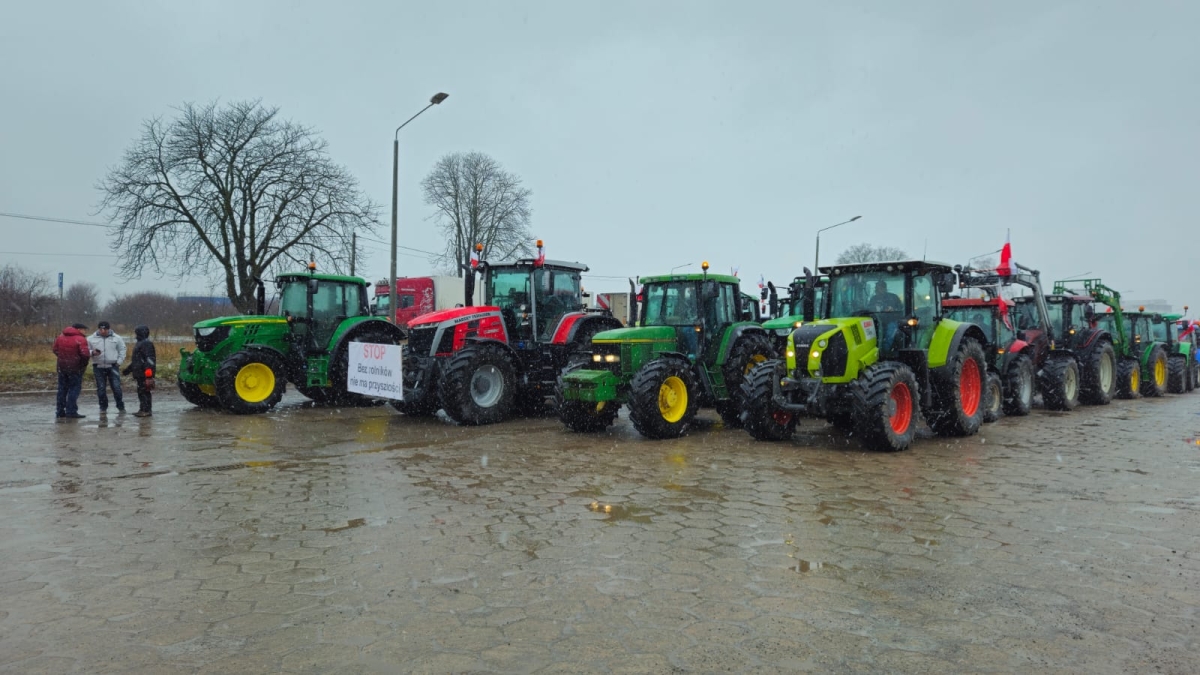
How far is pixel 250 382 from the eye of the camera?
43.8 feet

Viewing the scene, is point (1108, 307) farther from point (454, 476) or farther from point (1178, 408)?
point (454, 476)

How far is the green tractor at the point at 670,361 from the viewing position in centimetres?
1035

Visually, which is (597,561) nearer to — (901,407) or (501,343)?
(901,407)

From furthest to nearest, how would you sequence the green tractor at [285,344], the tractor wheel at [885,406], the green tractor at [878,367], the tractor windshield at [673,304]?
the green tractor at [285,344], the tractor windshield at [673,304], the green tractor at [878,367], the tractor wheel at [885,406]

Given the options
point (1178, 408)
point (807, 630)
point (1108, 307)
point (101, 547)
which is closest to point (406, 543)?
point (101, 547)

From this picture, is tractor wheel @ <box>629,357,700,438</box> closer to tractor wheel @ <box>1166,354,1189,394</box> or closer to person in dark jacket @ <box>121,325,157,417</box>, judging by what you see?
person in dark jacket @ <box>121,325,157,417</box>

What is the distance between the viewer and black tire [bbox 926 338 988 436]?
401 inches

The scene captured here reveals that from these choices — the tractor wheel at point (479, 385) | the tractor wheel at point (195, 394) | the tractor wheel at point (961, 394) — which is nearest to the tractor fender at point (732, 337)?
the tractor wheel at point (961, 394)

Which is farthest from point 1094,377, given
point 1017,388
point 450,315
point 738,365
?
point 450,315

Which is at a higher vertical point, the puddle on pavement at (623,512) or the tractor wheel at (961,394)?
the tractor wheel at (961,394)

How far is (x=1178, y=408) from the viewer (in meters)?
14.8

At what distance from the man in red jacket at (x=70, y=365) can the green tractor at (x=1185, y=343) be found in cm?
2164

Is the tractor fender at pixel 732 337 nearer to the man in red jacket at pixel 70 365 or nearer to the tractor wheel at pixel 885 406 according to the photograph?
the tractor wheel at pixel 885 406

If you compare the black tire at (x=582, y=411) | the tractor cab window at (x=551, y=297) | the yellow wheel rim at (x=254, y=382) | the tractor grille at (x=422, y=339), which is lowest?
the black tire at (x=582, y=411)
